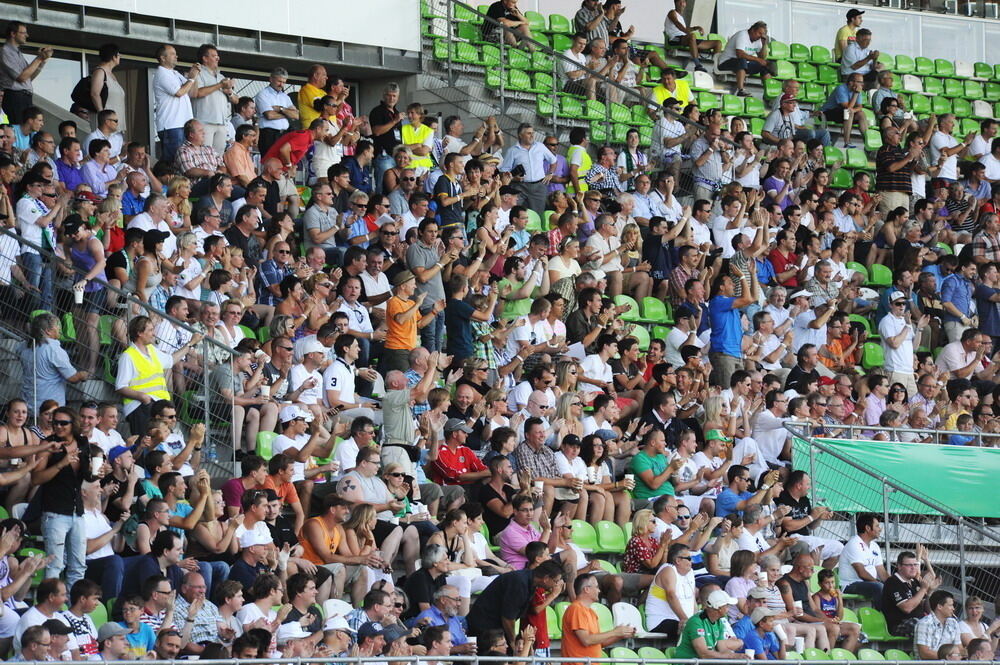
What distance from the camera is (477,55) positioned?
21266 mm

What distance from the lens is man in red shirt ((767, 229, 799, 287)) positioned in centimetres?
1944

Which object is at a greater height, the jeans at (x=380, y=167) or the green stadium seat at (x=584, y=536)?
the jeans at (x=380, y=167)

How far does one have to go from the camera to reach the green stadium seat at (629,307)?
1803 centimetres

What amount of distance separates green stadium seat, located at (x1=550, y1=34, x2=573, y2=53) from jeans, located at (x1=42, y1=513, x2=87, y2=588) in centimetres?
1186

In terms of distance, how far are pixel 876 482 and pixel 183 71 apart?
352 inches

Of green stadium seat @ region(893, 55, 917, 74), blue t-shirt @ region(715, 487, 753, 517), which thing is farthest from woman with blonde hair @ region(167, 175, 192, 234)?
green stadium seat @ region(893, 55, 917, 74)

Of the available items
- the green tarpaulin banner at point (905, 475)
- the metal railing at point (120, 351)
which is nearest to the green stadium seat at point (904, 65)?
the green tarpaulin banner at point (905, 475)

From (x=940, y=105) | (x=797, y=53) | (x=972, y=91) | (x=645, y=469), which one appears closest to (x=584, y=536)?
(x=645, y=469)

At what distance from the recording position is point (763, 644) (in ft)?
44.1

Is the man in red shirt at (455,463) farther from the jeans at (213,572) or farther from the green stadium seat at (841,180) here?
the green stadium seat at (841,180)

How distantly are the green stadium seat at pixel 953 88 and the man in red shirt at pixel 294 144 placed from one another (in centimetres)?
1106

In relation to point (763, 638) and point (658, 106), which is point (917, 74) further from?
point (763, 638)

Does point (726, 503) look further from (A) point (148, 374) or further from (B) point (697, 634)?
(A) point (148, 374)

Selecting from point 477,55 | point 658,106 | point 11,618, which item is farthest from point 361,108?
point 11,618
